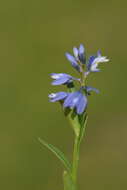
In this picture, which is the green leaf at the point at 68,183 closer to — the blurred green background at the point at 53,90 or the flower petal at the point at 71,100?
the flower petal at the point at 71,100

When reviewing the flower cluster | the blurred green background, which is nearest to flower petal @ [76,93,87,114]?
the flower cluster

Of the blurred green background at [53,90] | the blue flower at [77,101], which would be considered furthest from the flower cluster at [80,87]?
the blurred green background at [53,90]

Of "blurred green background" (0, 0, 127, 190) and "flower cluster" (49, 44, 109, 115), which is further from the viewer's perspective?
"blurred green background" (0, 0, 127, 190)

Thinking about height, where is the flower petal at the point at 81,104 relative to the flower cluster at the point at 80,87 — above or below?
below

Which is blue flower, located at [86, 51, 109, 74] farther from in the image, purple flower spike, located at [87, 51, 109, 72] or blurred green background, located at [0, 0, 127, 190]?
blurred green background, located at [0, 0, 127, 190]

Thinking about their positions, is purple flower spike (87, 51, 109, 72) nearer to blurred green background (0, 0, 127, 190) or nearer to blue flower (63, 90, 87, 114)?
blue flower (63, 90, 87, 114)

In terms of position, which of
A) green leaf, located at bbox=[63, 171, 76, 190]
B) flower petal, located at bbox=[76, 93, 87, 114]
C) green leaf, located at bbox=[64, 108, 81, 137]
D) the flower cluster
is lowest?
green leaf, located at bbox=[63, 171, 76, 190]

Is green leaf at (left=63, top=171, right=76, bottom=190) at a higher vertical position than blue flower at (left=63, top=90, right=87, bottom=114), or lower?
lower
